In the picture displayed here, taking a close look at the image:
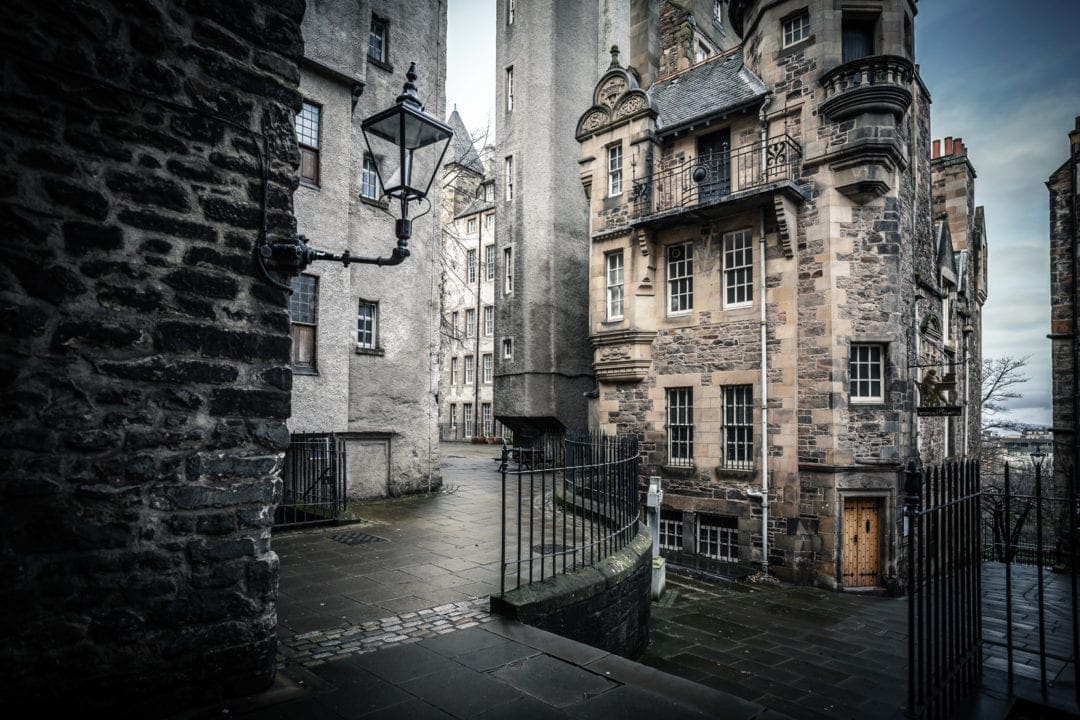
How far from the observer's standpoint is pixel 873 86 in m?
13.3

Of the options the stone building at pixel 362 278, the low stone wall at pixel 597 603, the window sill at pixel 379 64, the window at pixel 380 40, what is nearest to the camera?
the low stone wall at pixel 597 603

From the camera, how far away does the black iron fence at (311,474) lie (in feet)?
32.7

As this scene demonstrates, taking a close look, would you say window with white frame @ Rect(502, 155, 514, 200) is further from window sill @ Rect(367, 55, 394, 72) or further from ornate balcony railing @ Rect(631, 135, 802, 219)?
window sill @ Rect(367, 55, 394, 72)

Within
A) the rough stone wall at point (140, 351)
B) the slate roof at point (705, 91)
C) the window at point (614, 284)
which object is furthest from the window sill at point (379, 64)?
the rough stone wall at point (140, 351)

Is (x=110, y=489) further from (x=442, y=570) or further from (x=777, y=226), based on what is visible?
(x=777, y=226)

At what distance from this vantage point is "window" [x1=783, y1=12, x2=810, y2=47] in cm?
1467

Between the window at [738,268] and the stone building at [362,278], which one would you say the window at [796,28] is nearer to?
the window at [738,268]

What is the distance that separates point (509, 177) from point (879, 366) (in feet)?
47.2

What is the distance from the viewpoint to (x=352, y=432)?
1233 cm

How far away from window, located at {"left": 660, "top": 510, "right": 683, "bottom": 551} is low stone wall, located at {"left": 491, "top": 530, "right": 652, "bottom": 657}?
8.91m

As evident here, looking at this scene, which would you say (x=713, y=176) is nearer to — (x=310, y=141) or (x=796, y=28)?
(x=796, y=28)

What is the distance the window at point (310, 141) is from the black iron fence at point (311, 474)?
5.04 metres

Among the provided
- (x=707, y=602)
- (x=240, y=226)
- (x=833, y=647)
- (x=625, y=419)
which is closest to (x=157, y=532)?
(x=240, y=226)

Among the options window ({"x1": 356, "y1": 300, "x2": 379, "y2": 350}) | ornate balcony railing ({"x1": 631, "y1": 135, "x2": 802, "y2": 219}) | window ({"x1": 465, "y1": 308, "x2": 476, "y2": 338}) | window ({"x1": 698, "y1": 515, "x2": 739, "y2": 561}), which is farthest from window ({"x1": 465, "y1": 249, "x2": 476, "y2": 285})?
window ({"x1": 698, "y1": 515, "x2": 739, "y2": 561})
